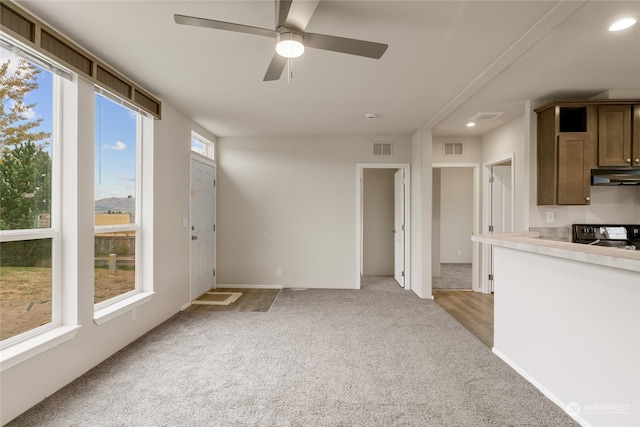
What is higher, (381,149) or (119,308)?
(381,149)

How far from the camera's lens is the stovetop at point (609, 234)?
10.4 ft

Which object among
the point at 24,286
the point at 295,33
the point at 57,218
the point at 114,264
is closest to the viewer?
the point at 295,33

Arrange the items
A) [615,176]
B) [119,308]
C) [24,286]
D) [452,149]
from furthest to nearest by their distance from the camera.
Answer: [452,149], [615,176], [119,308], [24,286]

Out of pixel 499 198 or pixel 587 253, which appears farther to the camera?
pixel 499 198

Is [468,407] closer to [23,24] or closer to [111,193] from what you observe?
[111,193]

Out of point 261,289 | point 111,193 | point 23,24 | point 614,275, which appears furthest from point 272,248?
point 614,275

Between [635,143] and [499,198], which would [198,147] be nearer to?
[499,198]

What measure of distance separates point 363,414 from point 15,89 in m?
3.06

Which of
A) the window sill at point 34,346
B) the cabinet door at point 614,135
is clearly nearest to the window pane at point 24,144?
the window sill at point 34,346

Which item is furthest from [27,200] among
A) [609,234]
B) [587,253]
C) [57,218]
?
[609,234]

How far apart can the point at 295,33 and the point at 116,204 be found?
2388mm

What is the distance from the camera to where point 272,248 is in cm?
500

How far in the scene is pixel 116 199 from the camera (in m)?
2.90

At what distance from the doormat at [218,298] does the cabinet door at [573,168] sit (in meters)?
4.19
